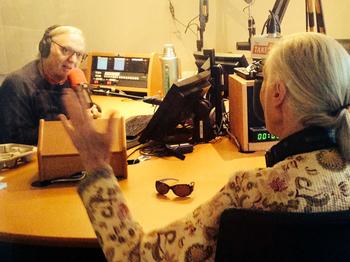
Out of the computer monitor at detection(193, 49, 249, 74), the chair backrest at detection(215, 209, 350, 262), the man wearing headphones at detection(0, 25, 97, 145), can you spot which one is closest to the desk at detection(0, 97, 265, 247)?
the man wearing headphones at detection(0, 25, 97, 145)

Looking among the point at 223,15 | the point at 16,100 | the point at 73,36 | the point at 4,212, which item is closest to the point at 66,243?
the point at 4,212

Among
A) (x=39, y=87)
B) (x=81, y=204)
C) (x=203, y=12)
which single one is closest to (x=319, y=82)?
(x=81, y=204)

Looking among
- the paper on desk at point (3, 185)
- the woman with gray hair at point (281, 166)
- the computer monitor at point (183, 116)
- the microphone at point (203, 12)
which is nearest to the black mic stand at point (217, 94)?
the computer monitor at point (183, 116)

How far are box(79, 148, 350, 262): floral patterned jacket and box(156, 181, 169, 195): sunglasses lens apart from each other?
449 mm

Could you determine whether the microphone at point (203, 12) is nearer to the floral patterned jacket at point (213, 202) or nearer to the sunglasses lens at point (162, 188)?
the sunglasses lens at point (162, 188)

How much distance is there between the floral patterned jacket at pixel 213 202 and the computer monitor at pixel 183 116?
0.93m

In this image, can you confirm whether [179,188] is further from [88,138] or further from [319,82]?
[319,82]

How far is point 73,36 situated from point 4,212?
136 centimetres

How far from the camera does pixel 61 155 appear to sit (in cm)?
171

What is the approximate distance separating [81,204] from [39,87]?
44.5 inches

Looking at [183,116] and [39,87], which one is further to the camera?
[39,87]

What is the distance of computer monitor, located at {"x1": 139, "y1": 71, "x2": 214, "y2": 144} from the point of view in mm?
2055

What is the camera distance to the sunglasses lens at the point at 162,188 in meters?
1.60

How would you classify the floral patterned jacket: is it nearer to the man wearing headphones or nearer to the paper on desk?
the paper on desk
